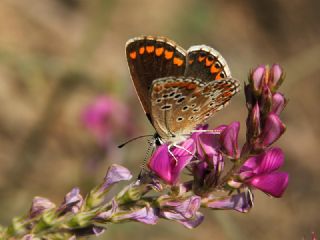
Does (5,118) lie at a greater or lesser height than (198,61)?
lesser

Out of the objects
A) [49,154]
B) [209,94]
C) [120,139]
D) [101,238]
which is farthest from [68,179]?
[209,94]

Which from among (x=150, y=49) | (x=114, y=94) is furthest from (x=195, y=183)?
(x=114, y=94)

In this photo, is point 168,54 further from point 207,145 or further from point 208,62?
point 207,145

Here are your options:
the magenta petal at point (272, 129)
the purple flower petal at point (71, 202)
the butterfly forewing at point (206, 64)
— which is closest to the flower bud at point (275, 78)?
the magenta petal at point (272, 129)

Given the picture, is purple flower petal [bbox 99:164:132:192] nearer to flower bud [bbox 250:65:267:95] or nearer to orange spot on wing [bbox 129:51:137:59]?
orange spot on wing [bbox 129:51:137:59]

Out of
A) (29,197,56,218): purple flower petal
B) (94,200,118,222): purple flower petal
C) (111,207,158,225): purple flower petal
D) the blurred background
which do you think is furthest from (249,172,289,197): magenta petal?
the blurred background

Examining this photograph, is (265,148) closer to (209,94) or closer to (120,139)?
(209,94)
